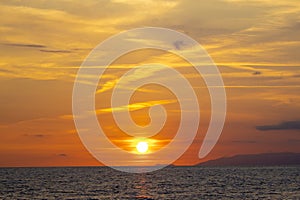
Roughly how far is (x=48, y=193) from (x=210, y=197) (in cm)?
3217

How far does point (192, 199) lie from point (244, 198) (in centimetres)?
918

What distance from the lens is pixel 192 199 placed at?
95.6 meters

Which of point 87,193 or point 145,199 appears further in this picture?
point 87,193

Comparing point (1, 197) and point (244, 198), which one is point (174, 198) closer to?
point (244, 198)

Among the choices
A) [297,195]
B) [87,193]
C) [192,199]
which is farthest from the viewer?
[87,193]

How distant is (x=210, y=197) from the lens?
99.1m

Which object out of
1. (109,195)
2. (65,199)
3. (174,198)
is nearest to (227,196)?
(174,198)

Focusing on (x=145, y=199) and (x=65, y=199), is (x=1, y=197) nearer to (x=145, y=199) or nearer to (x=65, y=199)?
(x=65, y=199)

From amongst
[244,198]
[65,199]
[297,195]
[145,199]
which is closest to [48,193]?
[65,199]

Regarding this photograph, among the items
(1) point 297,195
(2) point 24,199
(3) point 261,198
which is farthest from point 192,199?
(2) point 24,199

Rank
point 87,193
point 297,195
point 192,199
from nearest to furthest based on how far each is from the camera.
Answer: point 192,199
point 297,195
point 87,193

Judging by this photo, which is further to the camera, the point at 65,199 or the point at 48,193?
the point at 48,193

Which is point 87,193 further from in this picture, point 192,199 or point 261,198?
point 261,198

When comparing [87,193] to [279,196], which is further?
[87,193]
